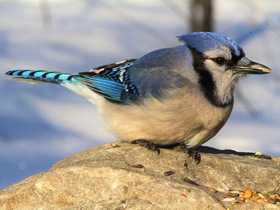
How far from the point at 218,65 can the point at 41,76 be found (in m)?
2.17

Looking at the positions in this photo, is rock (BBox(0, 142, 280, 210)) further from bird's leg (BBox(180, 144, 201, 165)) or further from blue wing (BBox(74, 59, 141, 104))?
blue wing (BBox(74, 59, 141, 104))

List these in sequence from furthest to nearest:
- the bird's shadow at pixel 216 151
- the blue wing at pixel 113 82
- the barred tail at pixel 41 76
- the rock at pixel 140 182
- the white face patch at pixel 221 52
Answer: the barred tail at pixel 41 76 → the bird's shadow at pixel 216 151 → the blue wing at pixel 113 82 → the white face patch at pixel 221 52 → the rock at pixel 140 182

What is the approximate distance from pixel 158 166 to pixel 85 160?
71 cm

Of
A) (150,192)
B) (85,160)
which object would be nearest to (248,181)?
(150,192)

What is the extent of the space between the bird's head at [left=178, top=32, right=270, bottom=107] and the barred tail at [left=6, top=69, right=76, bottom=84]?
1.68 meters

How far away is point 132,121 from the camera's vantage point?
5.54 meters

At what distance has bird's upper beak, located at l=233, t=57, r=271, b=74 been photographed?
539 centimetres

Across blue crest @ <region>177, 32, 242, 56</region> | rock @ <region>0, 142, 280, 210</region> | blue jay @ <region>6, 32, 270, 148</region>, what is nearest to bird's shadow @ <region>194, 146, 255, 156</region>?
rock @ <region>0, 142, 280, 210</region>

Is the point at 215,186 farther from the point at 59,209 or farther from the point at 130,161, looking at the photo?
the point at 59,209

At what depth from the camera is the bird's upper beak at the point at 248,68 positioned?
539 cm

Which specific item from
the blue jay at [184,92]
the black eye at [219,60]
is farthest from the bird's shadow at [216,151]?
the black eye at [219,60]

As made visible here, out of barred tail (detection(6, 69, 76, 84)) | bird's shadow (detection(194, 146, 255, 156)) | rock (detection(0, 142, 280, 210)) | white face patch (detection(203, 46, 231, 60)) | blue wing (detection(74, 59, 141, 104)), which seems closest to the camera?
rock (detection(0, 142, 280, 210))

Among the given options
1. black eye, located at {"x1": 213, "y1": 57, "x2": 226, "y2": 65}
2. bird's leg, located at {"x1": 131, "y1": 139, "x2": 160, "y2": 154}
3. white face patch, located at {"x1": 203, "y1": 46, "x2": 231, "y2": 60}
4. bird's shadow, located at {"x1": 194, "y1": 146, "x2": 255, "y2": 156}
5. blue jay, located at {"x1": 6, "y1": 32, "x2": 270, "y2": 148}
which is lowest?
bird's shadow, located at {"x1": 194, "y1": 146, "x2": 255, "y2": 156}

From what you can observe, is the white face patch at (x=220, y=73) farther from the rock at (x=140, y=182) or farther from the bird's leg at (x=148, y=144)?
the bird's leg at (x=148, y=144)
